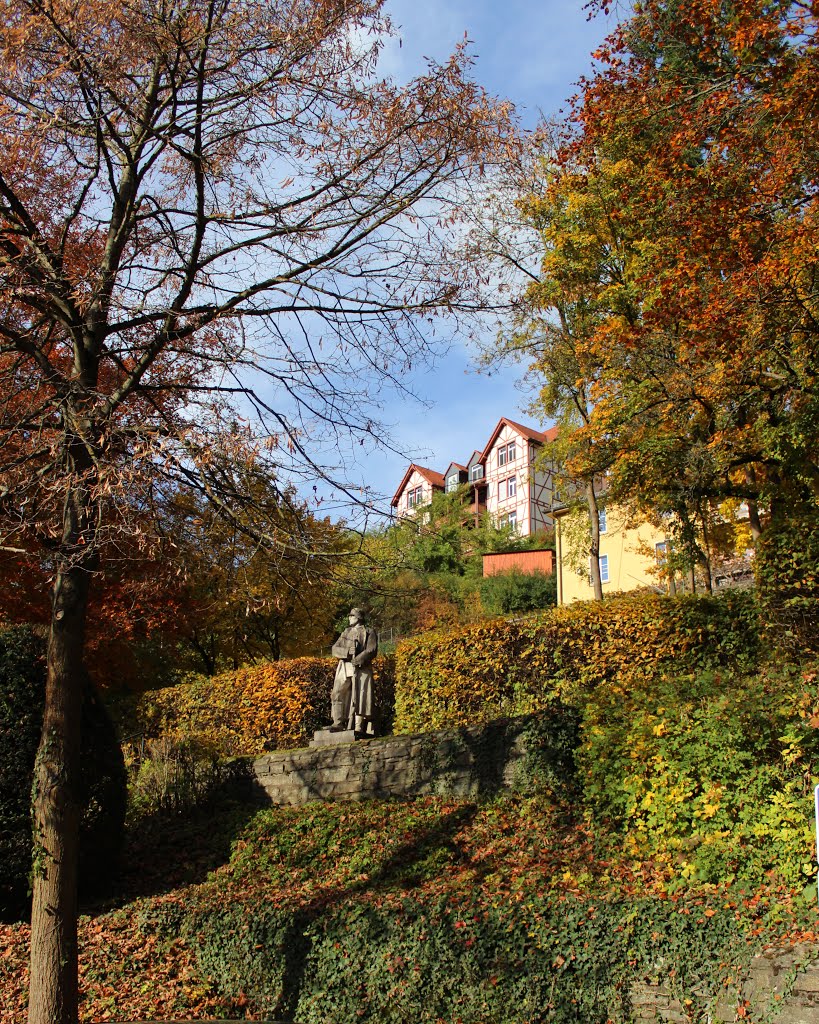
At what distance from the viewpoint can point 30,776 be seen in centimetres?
908

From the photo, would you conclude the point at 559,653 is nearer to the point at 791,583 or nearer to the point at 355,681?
the point at 355,681

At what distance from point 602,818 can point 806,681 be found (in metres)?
2.57

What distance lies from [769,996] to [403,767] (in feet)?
20.0

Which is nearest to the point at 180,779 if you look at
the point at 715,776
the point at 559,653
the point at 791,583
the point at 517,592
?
the point at 559,653

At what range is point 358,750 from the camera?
457 inches

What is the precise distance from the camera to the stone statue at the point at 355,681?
12.4 meters

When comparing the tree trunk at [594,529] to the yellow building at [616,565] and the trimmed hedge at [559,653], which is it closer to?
the trimmed hedge at [559,653]

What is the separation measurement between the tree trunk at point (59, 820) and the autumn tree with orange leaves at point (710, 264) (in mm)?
4702

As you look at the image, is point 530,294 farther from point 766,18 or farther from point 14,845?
point 14,845

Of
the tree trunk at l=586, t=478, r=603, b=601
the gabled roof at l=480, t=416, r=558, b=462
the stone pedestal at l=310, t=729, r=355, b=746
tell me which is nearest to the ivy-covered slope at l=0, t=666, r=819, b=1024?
the stone pedestal at l=310, t=729, r=355, b=746

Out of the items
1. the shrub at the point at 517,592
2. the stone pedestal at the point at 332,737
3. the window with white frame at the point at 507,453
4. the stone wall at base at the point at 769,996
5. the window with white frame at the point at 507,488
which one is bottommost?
the stone wall at base at the point at 769,996

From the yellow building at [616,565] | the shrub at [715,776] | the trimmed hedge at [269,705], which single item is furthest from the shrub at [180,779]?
the yellow building at [616,565]

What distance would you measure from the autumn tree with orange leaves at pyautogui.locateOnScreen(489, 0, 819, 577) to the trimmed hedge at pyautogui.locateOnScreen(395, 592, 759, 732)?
76.1 inches

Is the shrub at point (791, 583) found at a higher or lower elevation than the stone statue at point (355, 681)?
higher
